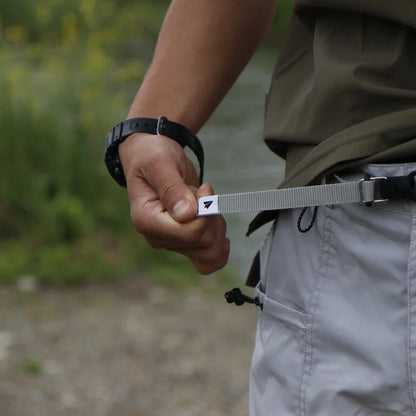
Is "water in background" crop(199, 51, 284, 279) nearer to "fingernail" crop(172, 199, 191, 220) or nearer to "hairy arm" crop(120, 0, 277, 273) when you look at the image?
"hairy arm" crop(120, 0, 277, 273)

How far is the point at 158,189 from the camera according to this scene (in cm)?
153

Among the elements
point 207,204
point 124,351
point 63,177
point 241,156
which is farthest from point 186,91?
point 241,156

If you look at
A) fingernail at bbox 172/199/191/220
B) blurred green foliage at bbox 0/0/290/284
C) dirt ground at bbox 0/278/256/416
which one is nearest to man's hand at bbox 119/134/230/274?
fingernail at bbox 172/199/191/220

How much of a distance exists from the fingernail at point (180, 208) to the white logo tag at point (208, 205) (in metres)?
0.02

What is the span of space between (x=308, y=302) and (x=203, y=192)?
0.84 ft

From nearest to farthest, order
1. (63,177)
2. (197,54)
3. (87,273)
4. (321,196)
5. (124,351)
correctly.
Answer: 1. (321,196)
2. (197,54)
3. (124,351)
4. (87,273)
5. (63,177)

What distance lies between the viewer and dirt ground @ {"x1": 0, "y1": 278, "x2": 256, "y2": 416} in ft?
11.6

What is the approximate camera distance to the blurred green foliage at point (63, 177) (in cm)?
462

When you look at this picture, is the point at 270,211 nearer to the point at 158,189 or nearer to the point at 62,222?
the point at 158,189

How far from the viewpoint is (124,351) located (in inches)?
154

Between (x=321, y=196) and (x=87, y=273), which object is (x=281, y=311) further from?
(x=87, y=273)

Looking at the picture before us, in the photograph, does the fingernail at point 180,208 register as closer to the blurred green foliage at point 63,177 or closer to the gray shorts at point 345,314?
the gray shorts at point 345,314

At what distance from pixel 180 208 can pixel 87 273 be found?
3142 mm

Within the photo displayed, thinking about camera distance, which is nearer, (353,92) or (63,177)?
(353,92)
